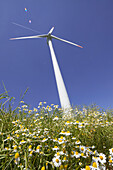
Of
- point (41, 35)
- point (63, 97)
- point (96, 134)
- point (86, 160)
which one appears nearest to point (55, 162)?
point (86, 160)

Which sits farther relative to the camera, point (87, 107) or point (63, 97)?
point (63, 97)

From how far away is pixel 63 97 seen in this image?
9375 mm

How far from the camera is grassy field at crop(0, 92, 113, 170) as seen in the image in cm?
140

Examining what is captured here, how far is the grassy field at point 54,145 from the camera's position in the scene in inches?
54.9

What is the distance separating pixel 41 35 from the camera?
14406 millimetres

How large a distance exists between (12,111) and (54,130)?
4.62 ft

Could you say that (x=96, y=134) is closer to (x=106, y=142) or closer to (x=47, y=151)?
(x=106, y=142)

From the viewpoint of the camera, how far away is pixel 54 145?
1769mm

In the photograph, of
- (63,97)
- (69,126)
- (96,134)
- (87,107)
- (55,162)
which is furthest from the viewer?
(63,97)

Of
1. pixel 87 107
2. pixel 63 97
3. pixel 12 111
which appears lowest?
pixel 12 111

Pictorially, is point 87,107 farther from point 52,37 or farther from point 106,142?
point 52,37

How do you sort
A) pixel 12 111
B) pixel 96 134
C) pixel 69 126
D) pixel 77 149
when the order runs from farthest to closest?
1. pixel 12 111
2. pixel 96 134
3. pixel 69 126
4. pixel 77 149

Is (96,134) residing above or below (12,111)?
below

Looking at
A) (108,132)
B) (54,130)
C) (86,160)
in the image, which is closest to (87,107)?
(108,132)
